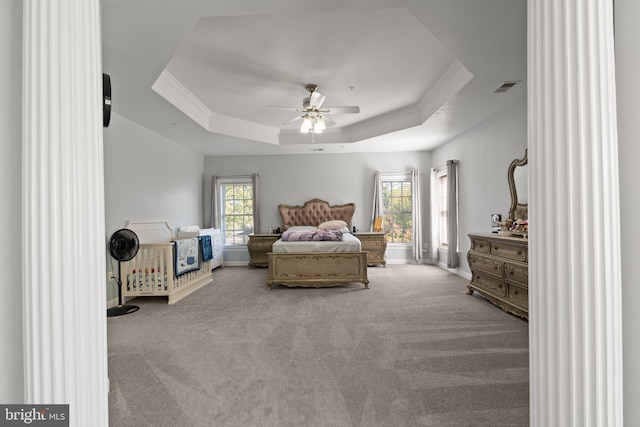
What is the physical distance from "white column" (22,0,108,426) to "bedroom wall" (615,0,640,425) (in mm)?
1356

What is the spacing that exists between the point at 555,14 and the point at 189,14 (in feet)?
7.54

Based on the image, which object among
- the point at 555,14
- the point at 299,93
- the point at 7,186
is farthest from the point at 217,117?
the point at 555,14

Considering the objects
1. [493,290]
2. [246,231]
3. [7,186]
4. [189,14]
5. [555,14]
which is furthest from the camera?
[246,231]

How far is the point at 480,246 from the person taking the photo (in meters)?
4.16

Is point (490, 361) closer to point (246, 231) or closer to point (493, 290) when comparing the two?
point (493, 290)

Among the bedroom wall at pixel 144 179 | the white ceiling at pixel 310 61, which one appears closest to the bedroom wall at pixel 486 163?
the white ceiling at pixel 310 61

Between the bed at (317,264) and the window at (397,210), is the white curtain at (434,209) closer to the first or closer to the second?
the window at (397,210)

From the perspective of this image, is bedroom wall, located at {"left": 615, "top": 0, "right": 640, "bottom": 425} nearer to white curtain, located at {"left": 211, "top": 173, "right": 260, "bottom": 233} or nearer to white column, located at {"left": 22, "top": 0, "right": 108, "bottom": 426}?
white column, located at {"left": 22, "top": 0, "right": 108, "bottom": 426}

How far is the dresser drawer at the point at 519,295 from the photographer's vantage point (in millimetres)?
3156

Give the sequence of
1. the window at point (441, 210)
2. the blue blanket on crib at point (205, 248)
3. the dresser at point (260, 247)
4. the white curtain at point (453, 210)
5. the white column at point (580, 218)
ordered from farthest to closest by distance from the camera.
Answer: the dresser at point (260, 247)
the window at point (441, 210)
the white curtain at point (453, 210)
the blue blanket on crib at point (205, 248)
the white column at point (580, 218)

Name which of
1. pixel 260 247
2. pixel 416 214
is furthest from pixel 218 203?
pixel 416 214

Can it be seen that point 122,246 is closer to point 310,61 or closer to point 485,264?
point 310,61

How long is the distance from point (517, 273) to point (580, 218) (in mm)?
3035

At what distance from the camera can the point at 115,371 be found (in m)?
2.27
